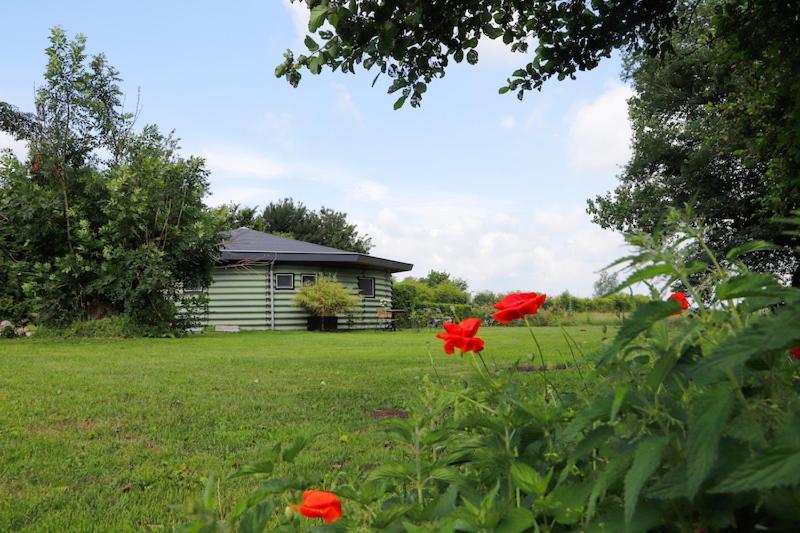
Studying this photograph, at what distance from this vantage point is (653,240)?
3.60ft

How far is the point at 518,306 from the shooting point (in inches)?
72.6

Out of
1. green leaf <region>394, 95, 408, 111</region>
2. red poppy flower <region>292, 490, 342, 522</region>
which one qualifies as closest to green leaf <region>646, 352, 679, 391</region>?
red poppy flower <region>292, 490, 342, 522</region>

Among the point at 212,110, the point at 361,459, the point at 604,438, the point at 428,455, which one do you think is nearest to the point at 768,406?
the point at 604,438

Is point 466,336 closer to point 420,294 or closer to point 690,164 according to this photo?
point 690,164

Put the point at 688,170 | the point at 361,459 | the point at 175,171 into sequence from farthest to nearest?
the point at 688,170 < the point at 175,171 < the point at 361,459

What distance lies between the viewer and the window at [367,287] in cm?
2530

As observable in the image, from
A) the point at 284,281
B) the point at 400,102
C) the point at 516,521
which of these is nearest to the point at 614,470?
the point at 516,521

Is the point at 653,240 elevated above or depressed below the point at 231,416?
above

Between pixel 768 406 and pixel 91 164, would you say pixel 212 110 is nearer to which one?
pixel 91 164

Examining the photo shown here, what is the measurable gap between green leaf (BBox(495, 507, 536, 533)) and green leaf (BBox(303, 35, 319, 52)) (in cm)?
394

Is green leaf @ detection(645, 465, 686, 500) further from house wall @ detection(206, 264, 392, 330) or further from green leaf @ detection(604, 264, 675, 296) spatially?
house wall @ detection(206, 264, 392, 330)

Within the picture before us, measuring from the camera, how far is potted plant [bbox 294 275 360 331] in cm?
2200

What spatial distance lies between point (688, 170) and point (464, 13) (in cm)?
1638

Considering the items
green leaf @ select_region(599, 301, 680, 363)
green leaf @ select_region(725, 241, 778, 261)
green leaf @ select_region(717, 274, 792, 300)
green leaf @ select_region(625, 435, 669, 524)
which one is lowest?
green leaf @ select_region(625, 435, 669, 524)
